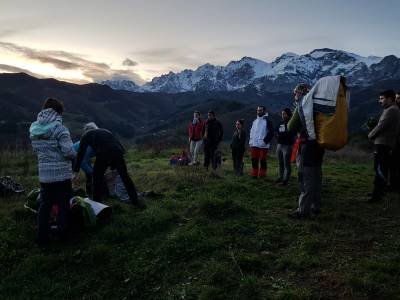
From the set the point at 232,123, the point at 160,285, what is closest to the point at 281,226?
the point at 160,285

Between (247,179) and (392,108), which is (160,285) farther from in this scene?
(247,179)

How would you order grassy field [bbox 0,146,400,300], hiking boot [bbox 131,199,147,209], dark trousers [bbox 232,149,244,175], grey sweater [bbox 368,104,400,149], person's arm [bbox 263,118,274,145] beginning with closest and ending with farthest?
grassy field [bbox 0,146,400,300]
grey sweater [bbox 368,104,400,149]
hiking boot [bbox 131,199,147,209]
person's arm [bbox 263,118,274,145]
dark trousers [bbox 232,149,244,175]

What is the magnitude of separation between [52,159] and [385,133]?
7.07 metres

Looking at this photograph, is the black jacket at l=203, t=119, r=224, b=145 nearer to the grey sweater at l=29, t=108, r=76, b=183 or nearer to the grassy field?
the grassy field

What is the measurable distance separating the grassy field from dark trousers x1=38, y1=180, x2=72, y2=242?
0.31 m

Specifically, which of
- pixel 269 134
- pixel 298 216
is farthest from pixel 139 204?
pixel 269 134

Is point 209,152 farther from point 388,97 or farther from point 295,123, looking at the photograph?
point 295,123

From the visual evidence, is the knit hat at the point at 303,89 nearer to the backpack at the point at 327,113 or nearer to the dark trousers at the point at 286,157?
the backpack at the point at 327,113

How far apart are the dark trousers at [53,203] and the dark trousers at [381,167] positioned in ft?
21.7

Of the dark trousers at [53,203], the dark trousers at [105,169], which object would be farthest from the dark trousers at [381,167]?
the dark trousers at [53,203]

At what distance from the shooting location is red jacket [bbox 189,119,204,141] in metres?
17.8

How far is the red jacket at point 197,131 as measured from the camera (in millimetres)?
17844

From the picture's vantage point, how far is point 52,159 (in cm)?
805

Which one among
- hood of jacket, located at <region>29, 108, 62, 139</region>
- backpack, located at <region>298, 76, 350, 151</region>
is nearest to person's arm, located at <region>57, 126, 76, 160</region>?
hood of jacket, located at <region>29, 108, 62, 139</region>
